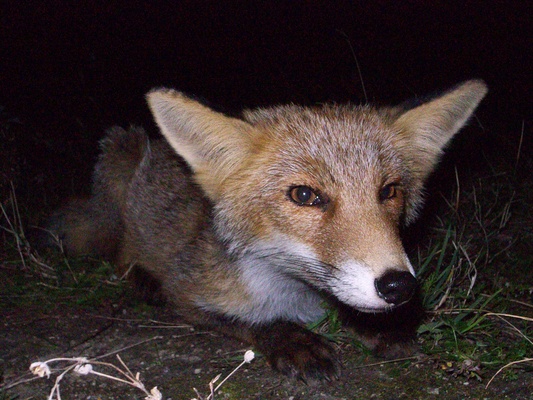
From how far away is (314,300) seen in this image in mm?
3295

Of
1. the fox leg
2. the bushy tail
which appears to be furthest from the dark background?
the fox leg

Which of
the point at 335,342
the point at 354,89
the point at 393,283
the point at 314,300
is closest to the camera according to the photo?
the point at 393,283

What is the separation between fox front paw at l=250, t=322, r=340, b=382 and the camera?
8.96ft

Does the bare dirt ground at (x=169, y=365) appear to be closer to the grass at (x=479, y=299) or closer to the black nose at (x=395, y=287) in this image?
the grass at (x=479, y=299)

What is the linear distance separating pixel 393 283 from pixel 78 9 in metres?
7.61

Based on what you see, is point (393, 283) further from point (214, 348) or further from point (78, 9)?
point (78, 9)

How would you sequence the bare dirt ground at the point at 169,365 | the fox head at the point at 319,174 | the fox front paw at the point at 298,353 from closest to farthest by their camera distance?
1. the fox head at the point at 319,174
2. the bare dirt ground at the point at 169,365
3. the fox front paw at the point at 298,353

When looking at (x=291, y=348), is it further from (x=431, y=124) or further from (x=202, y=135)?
(x=431, y=124)

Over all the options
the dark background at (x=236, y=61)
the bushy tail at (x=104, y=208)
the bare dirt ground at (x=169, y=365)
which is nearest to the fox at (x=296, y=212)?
the bare dirt ground at (x=169, y=365)

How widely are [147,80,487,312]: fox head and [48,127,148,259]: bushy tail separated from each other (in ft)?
5.39

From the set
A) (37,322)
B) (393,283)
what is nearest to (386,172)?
(393,283)

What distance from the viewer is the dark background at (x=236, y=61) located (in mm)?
6242

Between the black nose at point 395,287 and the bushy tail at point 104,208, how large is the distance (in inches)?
102

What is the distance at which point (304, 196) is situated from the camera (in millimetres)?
2697
